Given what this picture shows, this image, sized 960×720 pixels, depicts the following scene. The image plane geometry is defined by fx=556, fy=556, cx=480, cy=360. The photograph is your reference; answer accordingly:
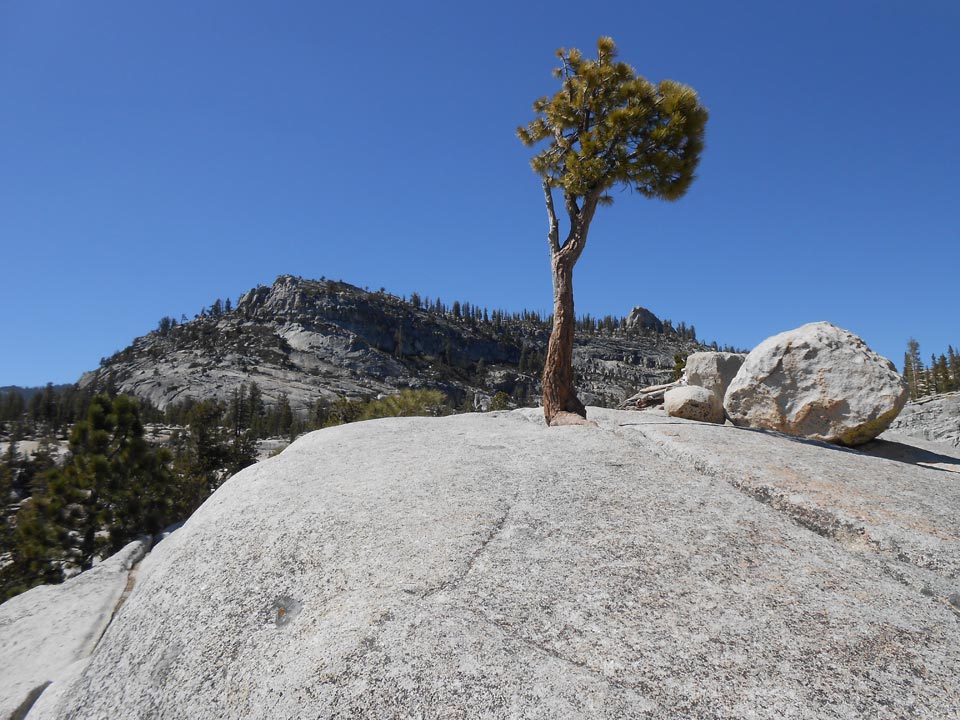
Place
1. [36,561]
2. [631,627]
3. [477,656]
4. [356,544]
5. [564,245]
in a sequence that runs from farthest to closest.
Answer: [36,561]
[564,245]
[356,544]
[631,627]
[477,656]

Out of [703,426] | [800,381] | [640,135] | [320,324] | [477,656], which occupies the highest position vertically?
[320,324]

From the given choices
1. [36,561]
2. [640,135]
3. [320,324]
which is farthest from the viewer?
[320,324]

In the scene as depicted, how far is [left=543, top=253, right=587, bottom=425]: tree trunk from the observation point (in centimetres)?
1419

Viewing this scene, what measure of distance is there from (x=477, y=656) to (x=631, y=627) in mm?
1390

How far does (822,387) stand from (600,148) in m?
8.30

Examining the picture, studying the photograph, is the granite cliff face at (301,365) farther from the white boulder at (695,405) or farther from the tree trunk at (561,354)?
the tree trunk at (561,354)

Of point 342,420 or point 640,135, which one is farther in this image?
point 342,420

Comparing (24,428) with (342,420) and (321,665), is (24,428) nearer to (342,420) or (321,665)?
(342,420)

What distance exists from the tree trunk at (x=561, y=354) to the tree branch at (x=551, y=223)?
0.32 m

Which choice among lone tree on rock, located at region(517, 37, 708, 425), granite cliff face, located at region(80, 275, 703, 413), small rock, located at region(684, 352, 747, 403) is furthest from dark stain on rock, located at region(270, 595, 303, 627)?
granite cliff face, located at region(80, 275, 703, 413)

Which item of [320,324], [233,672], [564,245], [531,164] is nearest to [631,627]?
[233,672]

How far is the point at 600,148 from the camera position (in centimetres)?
1400

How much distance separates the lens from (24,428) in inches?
3716

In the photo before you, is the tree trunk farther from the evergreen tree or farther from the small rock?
the evergreen tree
